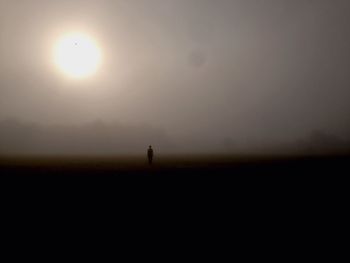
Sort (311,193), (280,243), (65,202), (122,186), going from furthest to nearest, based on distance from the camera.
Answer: (122,186) → (311,193) → (65,202) → (280,243)

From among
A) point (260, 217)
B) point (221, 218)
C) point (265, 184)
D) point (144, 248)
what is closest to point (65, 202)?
point (144, 248)

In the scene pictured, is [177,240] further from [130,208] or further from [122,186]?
[122,186]

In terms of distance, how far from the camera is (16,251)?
9.05 m

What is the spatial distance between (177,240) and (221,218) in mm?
2052

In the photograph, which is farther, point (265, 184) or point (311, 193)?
point (265, 184)

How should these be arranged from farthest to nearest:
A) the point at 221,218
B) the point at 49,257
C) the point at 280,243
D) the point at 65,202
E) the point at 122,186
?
the point at 122,186
the point at 65,202
the point at 221,218
the point at 280,243
the point at 49,257

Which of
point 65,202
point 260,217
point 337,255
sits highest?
point 65,202

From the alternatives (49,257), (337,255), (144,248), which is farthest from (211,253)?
(49,257)

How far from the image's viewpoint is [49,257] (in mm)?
8891

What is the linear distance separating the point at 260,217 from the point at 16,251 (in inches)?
302

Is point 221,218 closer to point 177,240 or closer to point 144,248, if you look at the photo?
point 177,240

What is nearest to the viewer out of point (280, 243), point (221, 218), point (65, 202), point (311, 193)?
point (280, 243)

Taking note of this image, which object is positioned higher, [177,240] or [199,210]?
[199,210]

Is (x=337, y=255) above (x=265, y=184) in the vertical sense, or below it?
below
